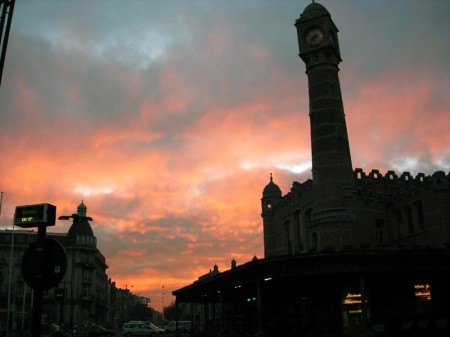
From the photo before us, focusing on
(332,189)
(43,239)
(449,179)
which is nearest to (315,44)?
(332,189)

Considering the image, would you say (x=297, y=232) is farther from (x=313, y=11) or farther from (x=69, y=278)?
(x=69, y=278)

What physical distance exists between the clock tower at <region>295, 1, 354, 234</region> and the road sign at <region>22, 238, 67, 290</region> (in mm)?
31817

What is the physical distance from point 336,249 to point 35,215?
98.5ft

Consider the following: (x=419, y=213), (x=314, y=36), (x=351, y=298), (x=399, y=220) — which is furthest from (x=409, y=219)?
(x=314, y=36)

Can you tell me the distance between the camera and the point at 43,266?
641cm

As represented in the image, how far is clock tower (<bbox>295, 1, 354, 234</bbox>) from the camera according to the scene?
122 ft

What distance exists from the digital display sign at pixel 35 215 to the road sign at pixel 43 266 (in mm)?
330

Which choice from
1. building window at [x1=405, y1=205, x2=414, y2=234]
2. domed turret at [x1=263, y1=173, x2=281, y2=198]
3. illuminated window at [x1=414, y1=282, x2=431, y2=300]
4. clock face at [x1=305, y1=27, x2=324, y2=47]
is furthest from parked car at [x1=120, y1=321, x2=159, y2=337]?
clock face at [x1=305, y1=27, x2=324, y2=47]

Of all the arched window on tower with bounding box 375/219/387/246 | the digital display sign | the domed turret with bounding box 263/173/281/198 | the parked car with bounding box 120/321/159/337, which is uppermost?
the domed turret with bounding box 263/173/281/198

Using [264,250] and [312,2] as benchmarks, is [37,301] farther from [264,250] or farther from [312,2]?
[264,250]

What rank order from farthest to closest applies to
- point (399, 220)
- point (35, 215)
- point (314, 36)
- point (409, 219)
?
point (314, 36) → point (399, 220) → point (409, 219) → point (35, 215)

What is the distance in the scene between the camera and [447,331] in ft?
63.2

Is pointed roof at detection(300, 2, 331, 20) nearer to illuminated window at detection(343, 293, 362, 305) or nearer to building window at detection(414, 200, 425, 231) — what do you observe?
building window at detection(414, 200, 425, 231)

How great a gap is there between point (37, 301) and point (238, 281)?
25184 mm
